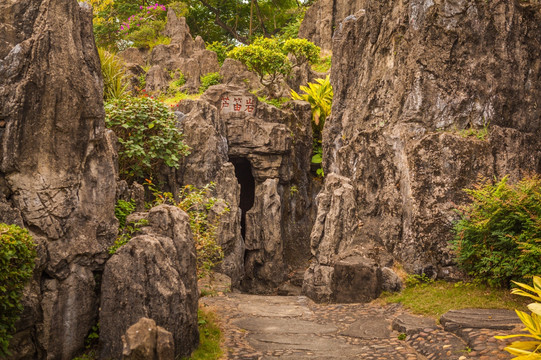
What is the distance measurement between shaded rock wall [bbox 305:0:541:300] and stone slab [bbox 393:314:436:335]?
2.38m

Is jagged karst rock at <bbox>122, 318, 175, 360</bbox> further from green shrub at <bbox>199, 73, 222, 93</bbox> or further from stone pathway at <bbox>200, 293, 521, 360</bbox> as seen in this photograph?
green shrub at <bbox>199, 73, 222, 93</bbox>

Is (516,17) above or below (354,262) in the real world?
above

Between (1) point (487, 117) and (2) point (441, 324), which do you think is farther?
(1) point (487, 117)

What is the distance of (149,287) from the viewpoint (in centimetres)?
766

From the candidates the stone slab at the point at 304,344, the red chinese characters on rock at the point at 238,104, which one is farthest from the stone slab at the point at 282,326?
the red chinese characters on rock at the point at 238,104

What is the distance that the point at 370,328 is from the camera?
986 cm

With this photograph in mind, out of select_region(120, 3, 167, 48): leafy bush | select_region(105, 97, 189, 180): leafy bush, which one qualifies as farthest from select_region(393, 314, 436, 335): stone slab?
select_region(120, 3, 167, 48): leafy bush

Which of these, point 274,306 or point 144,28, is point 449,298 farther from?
point 144,28

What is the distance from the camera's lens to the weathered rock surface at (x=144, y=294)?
24.9ft

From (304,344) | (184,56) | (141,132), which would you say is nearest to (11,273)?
(304,344)

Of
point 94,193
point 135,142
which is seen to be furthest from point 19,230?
point 135,142

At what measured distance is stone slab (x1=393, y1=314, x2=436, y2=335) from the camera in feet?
29.9

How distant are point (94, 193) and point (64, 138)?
1012 millimetres

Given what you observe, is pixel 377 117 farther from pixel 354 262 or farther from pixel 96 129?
pixel 96 129
